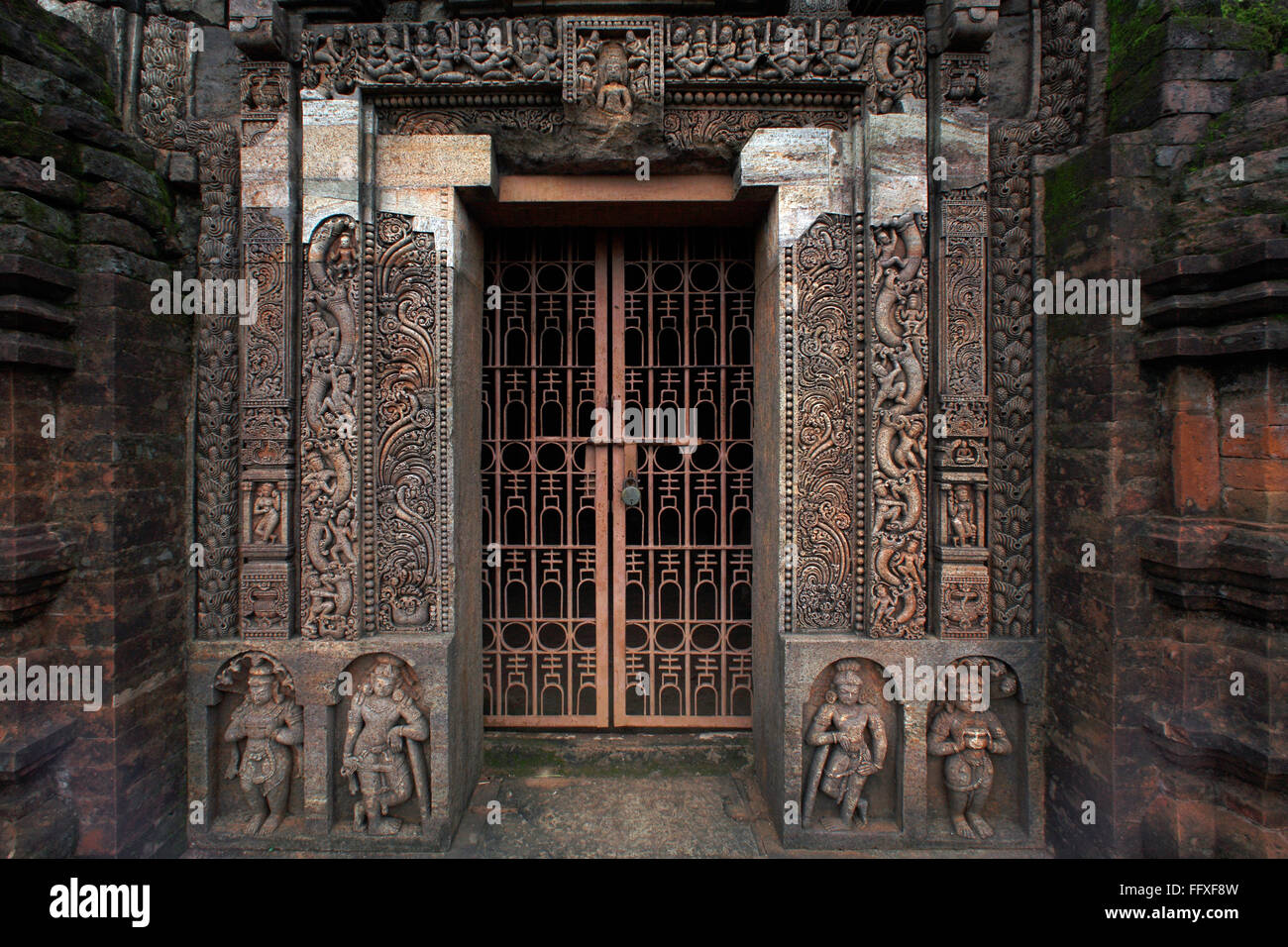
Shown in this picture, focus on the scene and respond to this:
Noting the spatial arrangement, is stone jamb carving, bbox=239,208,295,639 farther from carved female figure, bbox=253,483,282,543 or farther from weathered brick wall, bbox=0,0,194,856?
weathered brick wall, bbox=0,0,194,856

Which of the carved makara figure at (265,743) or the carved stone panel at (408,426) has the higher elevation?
the carved stone panel at (408,426)

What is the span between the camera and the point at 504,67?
3275mm

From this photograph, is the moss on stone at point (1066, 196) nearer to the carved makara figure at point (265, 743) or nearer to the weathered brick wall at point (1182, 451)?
the weathered brick wall at point (1182, 451)

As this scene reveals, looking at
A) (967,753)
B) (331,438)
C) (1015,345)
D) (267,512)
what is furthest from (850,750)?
(267,512)

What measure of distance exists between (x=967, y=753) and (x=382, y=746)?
317 centimetres

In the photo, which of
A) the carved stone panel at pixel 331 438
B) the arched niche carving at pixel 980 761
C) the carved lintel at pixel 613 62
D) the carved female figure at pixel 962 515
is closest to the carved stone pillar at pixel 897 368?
the carved female figure at pixel 962 515

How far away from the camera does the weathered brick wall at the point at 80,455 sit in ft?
9.13

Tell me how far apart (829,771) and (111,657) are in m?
3.69

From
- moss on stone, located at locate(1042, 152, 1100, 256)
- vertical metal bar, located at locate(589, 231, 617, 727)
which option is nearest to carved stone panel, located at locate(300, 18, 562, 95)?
vertical metal bar, located at locate(589, 231, 617, 727)

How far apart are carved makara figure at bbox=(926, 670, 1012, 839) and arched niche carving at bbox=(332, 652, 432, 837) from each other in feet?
9.21

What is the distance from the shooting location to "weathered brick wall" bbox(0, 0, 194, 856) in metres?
2.78

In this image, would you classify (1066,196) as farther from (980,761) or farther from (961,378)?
(980,761)

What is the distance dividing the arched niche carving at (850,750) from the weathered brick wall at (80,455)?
3.47 meters

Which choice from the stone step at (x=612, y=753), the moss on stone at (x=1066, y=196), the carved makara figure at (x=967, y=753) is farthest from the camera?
the stone step at (x=612, y=753)
